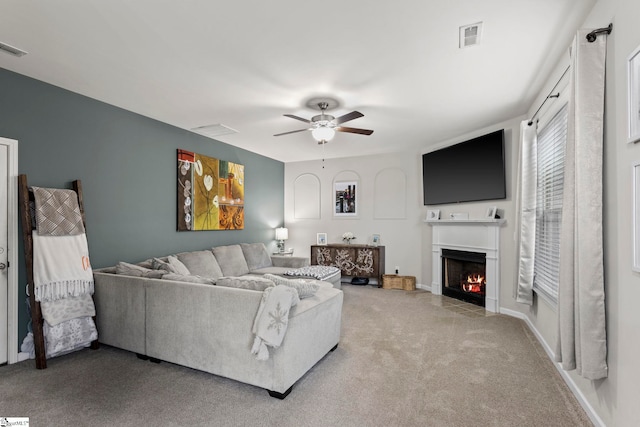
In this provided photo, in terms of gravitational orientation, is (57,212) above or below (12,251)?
above

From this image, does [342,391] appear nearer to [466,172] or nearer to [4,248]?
[4,248]

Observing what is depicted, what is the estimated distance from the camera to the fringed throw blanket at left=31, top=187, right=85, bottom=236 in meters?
2.99

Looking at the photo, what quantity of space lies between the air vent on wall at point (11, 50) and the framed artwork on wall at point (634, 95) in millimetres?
4136

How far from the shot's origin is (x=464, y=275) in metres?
5.50

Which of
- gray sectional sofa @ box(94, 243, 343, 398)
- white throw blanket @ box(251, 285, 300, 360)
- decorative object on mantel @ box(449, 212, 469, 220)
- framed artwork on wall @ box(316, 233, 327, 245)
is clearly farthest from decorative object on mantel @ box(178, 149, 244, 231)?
decorative object on mantel @ box(449, 212, 469, 220)

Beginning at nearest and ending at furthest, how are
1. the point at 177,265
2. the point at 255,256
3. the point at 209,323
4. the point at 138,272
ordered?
the point at 209,323 < the point at 138,272 < the point at 177,265 < the point at 255,256

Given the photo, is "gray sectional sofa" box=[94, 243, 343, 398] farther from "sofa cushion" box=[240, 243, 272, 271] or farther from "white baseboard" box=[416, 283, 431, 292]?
"white baseboard" box=[416, 283, 431, 292]

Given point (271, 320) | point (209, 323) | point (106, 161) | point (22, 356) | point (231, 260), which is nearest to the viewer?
point (271, 320)

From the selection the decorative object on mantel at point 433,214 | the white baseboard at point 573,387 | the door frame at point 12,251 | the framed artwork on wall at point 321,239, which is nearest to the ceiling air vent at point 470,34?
the white baseboard at point 573,387

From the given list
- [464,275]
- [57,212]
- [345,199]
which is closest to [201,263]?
[57,212]

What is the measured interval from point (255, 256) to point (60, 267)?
9.94ft

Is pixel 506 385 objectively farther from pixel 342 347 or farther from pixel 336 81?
pixel 336 81

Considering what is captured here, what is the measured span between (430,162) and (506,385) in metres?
4.03

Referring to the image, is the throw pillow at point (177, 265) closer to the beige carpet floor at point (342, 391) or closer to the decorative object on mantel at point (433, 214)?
the beige carpet floor at point (342, 391)
